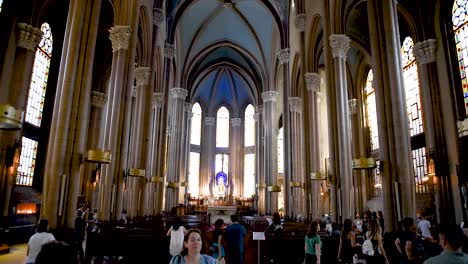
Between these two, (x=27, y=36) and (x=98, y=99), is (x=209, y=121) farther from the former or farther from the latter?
(x=27, y=36)

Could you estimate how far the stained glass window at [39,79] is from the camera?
17.2 meters

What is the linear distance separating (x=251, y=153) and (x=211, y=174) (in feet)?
17.7

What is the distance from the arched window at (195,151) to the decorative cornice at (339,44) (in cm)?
2841

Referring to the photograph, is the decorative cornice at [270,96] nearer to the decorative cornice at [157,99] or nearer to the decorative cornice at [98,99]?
the decorative cornice at [157,99]

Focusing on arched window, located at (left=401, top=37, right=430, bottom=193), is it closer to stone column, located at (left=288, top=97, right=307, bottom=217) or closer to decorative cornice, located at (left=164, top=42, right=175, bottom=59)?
stone column, located at (left=288, top=97, right=307, bottom=217)

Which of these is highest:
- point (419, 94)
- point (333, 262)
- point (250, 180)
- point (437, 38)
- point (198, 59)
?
point (198, 59)

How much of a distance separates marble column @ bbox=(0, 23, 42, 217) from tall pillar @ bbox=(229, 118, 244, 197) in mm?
27911

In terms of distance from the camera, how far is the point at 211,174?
40812mm

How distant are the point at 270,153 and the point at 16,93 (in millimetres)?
19645

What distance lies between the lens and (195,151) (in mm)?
41312

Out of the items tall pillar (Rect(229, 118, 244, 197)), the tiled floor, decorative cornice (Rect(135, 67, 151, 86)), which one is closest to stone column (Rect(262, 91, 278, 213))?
tall pillar (Rect(229, 118, 244, 197))

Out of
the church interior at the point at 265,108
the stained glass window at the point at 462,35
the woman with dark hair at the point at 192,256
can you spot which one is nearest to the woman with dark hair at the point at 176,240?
the church interior at the point at 265,108

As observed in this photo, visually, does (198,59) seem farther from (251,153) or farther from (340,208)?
(340,208)

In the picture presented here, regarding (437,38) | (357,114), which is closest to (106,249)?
(437,38)
